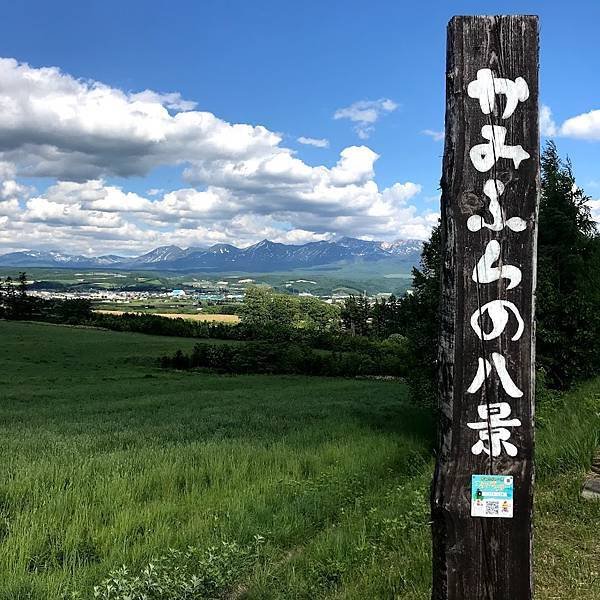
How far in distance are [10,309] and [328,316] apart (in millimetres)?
55221

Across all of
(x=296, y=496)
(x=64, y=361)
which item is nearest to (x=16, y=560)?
(x=296, y=496)

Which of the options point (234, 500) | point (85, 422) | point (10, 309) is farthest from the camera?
point (10, 309)

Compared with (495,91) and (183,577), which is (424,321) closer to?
(183,577)

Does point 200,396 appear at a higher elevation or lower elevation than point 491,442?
lower

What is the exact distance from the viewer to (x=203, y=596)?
503 cm

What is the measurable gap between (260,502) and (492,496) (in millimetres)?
5433

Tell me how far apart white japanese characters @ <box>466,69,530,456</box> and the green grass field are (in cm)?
201

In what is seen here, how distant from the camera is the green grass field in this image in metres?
5.14

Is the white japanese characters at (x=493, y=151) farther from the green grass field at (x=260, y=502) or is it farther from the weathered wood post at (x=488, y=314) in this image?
the green grass field at (x=260, y=502)

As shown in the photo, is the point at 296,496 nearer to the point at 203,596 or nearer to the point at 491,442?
the point at 203,596

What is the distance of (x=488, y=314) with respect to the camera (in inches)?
127

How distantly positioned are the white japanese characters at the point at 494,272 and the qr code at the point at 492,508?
0.97 feet

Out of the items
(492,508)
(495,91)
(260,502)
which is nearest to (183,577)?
(260,502)

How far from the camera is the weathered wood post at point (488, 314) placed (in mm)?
3131
